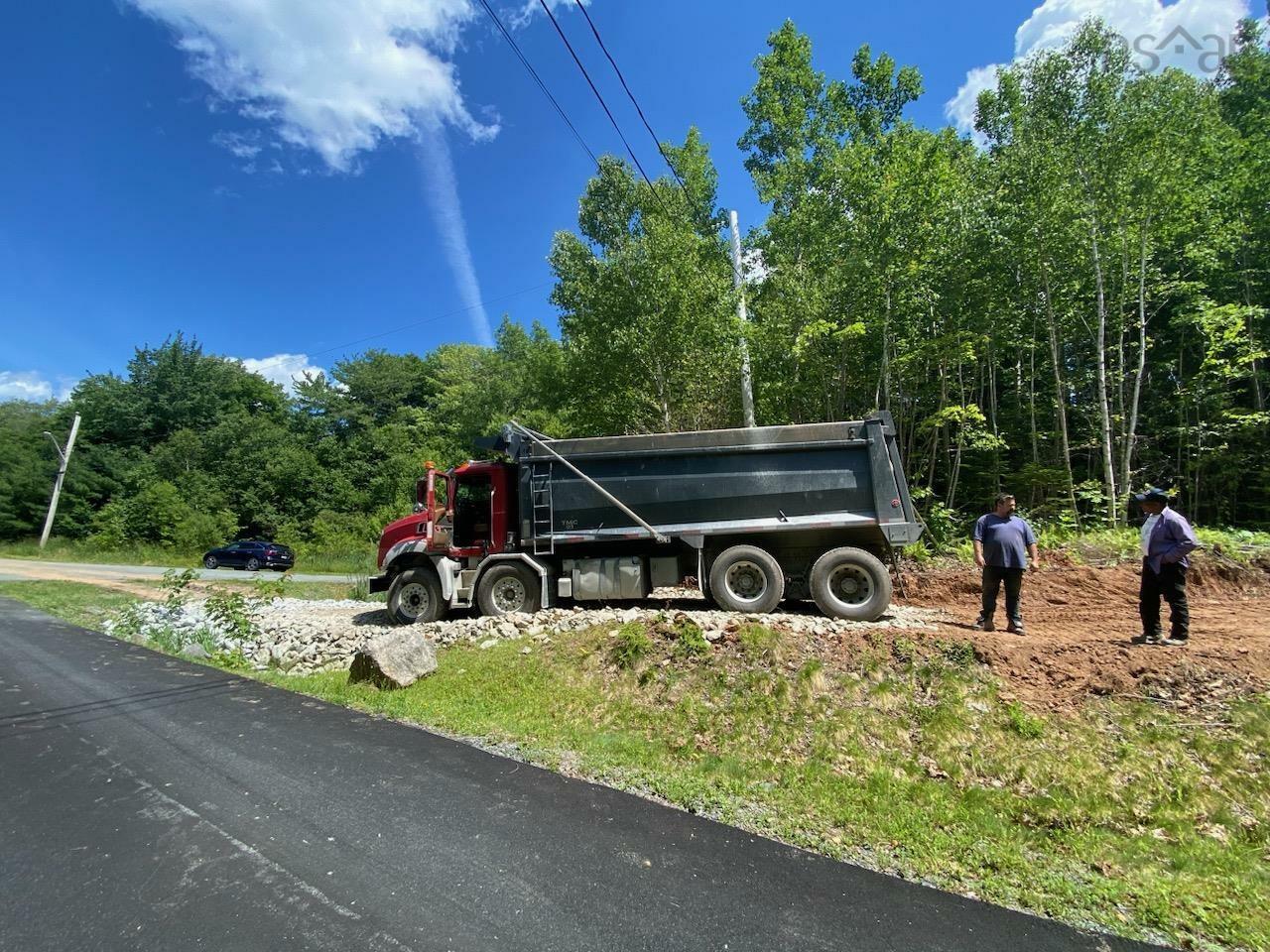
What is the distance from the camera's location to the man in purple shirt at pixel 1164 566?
6.04 metres

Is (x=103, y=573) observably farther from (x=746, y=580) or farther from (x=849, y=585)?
(x=849, y=585)

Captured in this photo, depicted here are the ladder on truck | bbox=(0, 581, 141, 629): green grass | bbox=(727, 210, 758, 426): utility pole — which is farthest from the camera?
bbox=(727, 210, 758, 426): utility pole

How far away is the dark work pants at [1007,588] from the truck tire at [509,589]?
21.1 ft

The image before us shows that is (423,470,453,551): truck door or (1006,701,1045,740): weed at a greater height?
(423,470,453,551): truck door

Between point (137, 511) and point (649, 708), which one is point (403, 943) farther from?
point (137, 511)

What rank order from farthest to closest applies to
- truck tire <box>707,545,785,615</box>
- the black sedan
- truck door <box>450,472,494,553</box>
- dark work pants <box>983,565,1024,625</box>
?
the black sedan < truck door <box>450,472,494,553</box> < truck tire <box>707,545,785,615</box> < dark work pants <box>983,565,1024,625</box>

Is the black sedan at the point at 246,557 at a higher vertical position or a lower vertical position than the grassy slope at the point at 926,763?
higher

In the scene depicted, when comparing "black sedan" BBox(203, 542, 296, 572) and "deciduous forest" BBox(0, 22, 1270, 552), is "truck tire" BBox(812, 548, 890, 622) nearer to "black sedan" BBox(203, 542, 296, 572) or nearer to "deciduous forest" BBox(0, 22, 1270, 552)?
"deciduous forest" BBox(0, 22, 1270, 552)

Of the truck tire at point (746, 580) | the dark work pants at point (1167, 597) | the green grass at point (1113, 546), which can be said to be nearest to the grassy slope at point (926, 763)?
the dark work pants at point (1167, 597)

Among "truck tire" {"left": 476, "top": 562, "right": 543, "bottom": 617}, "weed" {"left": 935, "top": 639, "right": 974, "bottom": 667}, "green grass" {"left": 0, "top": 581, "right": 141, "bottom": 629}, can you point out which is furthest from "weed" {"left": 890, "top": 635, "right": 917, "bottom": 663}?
"green grass" {"left": 0, "top": 581, "right": 141, "bottom": 629}

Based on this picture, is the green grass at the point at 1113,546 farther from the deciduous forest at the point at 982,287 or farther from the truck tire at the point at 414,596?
the truck tire at the point at 414,596

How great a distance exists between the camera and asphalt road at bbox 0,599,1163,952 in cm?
254

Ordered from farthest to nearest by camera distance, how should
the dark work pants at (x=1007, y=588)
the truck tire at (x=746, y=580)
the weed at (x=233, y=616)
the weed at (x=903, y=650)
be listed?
the weed at (x=233, y=616) < the truck tire at (x=746, y=580) < the dark work pants at (x=1007, y=588) < the weed at (x=903, y=650)

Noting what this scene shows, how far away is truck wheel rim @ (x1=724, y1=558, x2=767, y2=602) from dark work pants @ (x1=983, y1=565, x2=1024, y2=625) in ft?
9.50
